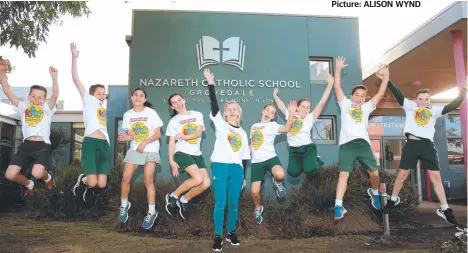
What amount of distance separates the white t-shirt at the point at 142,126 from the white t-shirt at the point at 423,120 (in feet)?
14.1

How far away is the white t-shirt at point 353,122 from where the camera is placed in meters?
6.00

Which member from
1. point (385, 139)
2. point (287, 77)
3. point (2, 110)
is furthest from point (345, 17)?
point (2, 110)

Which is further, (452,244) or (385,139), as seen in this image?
(385,139)

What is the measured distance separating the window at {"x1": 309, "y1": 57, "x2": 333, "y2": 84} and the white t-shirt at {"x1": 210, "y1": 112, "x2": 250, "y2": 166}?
10.8ft

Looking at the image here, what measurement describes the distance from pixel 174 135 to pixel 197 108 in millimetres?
1677

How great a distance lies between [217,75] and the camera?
7.71 m

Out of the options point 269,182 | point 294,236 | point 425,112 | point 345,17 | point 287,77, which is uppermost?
point 345,17

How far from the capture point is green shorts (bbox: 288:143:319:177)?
658 centimetres

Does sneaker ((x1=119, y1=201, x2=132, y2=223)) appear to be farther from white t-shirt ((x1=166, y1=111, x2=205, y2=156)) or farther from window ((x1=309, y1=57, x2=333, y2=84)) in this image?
window ((x1=309, y1=57, x2=333, y2=84))

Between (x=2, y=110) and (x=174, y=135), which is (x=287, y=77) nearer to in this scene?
(x=174, y=135)

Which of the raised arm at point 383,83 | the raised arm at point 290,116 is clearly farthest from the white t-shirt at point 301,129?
the raised arm at point 383,83

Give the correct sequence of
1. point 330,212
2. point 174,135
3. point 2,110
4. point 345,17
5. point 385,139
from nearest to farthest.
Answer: point 174,135, point 330,212, point 345,17, point 2,110, point 385,139

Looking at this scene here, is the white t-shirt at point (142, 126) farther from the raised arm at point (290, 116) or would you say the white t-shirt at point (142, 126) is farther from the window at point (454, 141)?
the window at point (454, 141)

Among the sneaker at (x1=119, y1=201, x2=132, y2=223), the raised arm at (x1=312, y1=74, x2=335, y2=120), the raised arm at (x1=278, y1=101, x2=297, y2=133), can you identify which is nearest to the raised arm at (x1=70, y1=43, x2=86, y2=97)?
the sneaker at (x1=119, y1=201, x2=132, y2=223)
